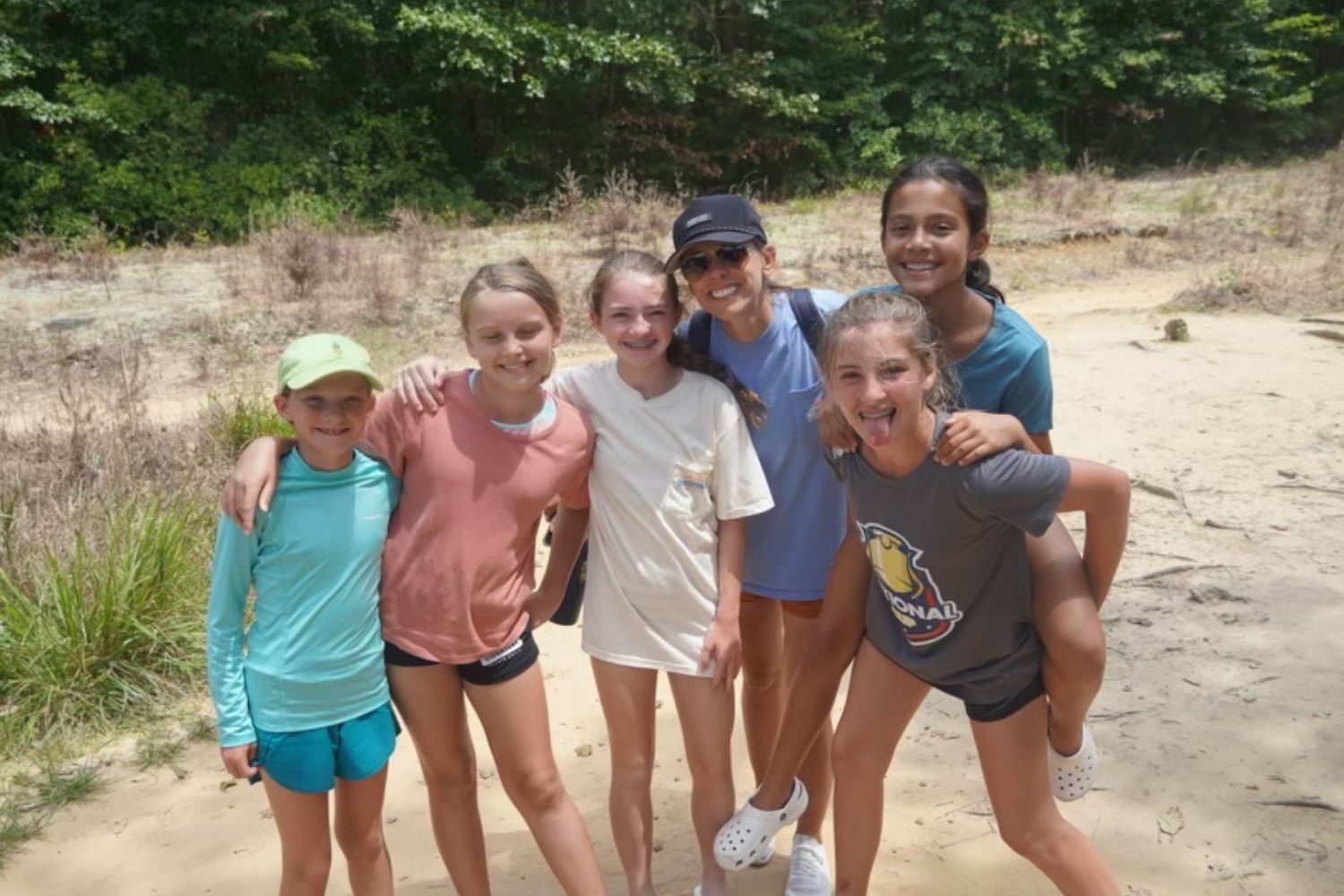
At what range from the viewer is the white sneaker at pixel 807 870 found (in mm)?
2842

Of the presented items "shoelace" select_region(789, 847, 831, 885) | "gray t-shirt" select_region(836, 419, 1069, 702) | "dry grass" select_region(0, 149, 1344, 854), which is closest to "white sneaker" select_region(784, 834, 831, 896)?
"shoelace" select_region(789, 847, 831, 885)

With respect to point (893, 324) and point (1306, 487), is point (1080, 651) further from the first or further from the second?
point (1306, 487)

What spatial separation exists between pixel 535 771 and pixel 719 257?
125 cm

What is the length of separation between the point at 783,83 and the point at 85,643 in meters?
18.2

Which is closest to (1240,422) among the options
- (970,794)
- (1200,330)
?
(1200,330)

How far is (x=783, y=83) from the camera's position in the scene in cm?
1997

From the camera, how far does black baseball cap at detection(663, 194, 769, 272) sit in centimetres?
247

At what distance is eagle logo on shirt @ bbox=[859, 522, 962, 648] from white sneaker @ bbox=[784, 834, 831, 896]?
0.88 meters

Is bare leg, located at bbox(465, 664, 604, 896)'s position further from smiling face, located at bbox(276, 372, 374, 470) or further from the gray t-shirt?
the gray t-shirt

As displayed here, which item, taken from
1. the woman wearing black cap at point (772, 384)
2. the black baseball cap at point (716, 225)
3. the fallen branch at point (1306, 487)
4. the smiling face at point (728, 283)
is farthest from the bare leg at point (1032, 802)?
the fallen branch at point (1306, 487)

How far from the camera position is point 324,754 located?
7.33 feet

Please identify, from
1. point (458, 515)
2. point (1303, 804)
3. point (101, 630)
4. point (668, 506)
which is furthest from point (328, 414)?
point (1303, 804)

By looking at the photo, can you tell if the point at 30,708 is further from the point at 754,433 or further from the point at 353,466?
the point at 754,433

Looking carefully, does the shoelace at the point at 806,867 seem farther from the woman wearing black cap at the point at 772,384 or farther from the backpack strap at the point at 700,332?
the backpack strap at the point at 700,332
